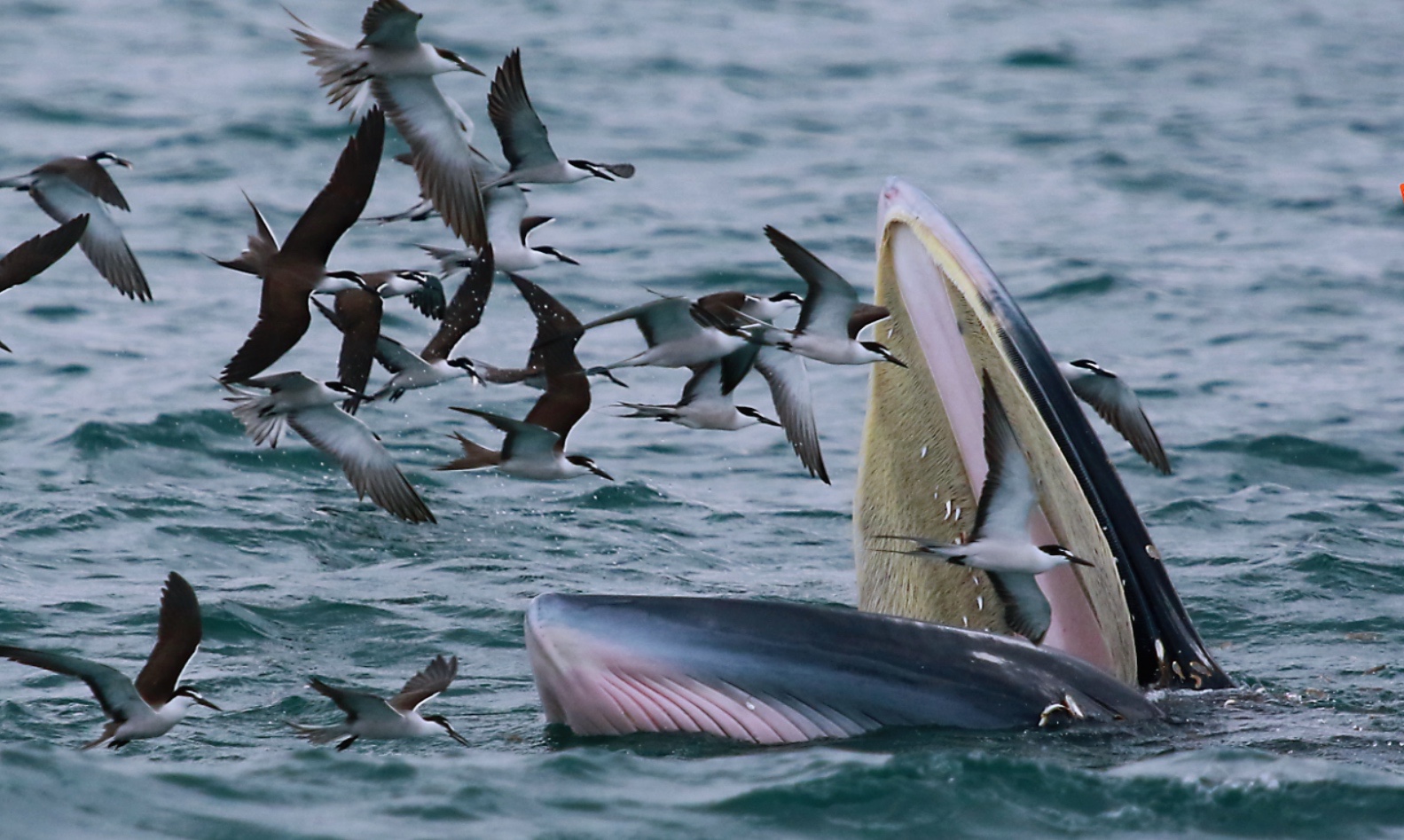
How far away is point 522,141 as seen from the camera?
941 centimetres

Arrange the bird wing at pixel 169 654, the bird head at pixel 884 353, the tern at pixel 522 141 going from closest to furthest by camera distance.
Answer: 1. the bird wing at pixel 169 654
2. the bird head at pixel 884 353
3. the tern at pixel 522 141

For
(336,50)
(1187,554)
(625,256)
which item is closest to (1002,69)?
(625,256)

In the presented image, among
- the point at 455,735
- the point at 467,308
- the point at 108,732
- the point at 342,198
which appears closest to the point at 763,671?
the point at 455,735

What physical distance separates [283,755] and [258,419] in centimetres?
426

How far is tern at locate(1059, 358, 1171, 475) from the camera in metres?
10.5

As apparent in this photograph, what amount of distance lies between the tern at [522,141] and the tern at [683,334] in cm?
86

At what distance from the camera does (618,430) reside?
14.1 meters

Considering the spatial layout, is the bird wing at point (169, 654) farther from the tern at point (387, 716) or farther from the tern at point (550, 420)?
the tern at point (550, 420)

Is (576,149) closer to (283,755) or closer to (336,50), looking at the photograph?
(336,50)

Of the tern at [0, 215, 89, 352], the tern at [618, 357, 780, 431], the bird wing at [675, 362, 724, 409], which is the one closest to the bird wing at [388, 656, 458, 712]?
the tern at [618, 357, 780, 431]

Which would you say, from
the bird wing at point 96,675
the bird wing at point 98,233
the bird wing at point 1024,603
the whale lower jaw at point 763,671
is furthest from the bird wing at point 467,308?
the whale lower jaw at point 763,671

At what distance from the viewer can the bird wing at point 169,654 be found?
6.93 m

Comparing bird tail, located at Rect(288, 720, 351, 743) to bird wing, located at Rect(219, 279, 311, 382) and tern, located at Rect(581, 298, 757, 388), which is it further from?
tern, located at Rect(581, 298, 757, 388)

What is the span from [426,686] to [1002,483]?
7.21 feet
